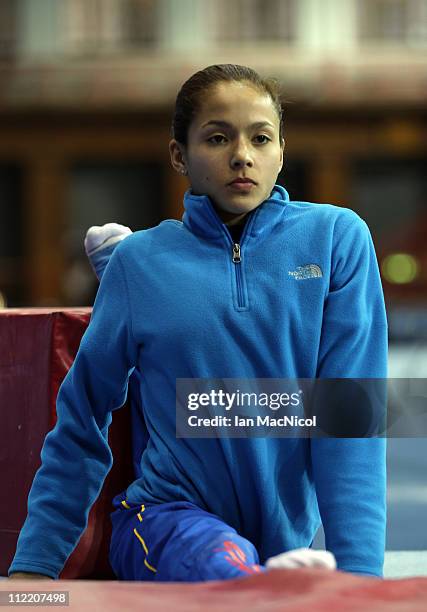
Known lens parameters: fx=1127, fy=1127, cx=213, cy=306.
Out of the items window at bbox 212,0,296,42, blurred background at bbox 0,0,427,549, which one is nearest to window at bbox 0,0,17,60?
blurred background at bbox 0,0,427,549

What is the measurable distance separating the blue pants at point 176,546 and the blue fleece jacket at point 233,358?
5 centimetres

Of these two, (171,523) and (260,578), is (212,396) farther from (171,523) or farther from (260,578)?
(260,578)

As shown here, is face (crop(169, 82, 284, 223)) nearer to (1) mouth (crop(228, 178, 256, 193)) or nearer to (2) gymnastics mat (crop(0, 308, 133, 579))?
(1) mouth (crop(228, 178, 256, 193))

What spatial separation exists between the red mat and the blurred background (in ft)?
48.0

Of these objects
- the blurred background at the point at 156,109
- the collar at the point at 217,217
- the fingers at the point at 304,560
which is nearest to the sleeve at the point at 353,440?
the collar at the point at 217,217

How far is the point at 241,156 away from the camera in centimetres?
189

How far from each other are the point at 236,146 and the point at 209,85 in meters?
0.12

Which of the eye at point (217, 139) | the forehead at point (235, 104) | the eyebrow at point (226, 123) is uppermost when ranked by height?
the forehead at point (235, 104)

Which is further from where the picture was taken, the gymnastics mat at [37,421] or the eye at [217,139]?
the gymnastics mat at [37,421]

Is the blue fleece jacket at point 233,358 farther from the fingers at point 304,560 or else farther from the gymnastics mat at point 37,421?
the fingers at point 304,560

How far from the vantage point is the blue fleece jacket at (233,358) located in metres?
1.84

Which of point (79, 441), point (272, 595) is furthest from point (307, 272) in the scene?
point (272, 595)

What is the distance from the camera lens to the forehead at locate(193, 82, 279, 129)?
1.92 m

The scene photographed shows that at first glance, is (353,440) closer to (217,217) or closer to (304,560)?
(217,217)
